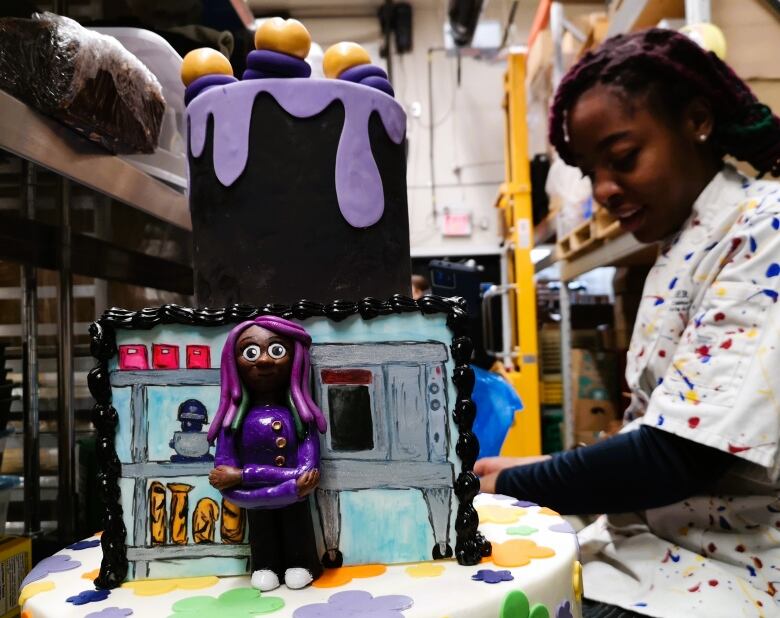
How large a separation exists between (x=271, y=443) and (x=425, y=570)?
0.19m

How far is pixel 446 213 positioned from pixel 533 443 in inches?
84.2

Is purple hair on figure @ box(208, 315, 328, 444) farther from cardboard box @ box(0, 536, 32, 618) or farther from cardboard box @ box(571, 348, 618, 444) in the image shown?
cardboard box @ box(571, 348, 618, 444)

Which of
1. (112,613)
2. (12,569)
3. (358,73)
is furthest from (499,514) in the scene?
(12,569)

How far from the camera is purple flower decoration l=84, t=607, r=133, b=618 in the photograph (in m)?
0.50

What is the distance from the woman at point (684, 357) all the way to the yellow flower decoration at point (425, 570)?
0.38 metres

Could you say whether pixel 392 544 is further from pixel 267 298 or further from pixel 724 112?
pixel 724 112

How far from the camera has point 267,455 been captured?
0.55 meters

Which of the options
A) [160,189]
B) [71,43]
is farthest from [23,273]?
[71,43]

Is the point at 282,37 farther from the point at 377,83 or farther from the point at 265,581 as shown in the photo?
the point at 265,581

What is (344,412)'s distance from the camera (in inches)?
24.1

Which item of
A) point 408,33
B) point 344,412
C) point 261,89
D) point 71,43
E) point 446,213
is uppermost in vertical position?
point 408,33

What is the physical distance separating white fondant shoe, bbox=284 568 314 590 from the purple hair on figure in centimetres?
13

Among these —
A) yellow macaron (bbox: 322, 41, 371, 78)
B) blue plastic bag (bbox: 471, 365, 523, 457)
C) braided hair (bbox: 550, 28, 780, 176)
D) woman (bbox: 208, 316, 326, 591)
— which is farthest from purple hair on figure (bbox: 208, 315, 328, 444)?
blue plastic bag (bbox: 471, 365, 523, 457)

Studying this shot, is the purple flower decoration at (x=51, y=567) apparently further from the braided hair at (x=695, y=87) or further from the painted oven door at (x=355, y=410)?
the braided hair at (x=695, y=87)
